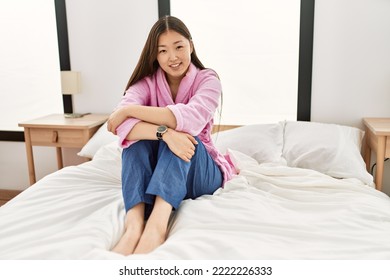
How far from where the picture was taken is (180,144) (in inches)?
52.9

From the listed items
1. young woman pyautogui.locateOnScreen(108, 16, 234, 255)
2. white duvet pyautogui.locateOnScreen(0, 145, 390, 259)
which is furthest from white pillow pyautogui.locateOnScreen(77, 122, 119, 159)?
young woman pyautogui.locateOnScreen(108, 16, 234, 255)

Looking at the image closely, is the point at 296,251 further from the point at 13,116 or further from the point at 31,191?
the point at 13,116

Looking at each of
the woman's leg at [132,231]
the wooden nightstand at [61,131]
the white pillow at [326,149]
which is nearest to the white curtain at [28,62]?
the wooden nightstand at [61,131]

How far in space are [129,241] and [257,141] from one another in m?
1.11

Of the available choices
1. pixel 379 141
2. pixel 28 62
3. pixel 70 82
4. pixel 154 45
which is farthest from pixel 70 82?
pixel 379 141

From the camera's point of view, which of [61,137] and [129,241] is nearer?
[129,241]

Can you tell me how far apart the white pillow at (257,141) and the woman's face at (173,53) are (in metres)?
0.63

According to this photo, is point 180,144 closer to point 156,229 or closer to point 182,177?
point 182,177

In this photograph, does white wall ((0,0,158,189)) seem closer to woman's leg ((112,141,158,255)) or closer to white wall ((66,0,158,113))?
white wall ((66,0,158,113))

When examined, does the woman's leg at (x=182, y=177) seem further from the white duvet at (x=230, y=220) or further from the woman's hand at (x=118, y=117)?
the woman's hand at (x=118, y=117)

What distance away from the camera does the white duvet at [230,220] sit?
3.51 feet

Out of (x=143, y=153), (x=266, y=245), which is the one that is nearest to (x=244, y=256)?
(x=266, y=245)

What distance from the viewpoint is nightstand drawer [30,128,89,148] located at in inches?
96.7

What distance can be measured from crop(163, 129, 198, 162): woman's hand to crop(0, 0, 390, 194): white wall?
4.23ft
